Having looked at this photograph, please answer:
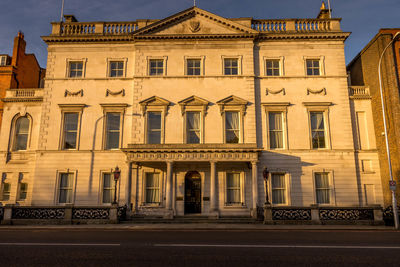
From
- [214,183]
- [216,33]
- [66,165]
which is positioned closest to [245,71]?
[216,33]

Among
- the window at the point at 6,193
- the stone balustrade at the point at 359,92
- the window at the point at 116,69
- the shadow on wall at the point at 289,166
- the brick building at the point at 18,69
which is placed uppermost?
the brick building at the point at 18,69

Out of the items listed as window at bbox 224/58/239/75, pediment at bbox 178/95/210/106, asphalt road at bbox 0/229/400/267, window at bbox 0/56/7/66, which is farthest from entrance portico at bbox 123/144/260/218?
window at bbox 0/56/7/66

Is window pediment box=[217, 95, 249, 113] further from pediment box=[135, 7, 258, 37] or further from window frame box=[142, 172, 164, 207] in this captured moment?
window frame box=[142, 172, 164, 207]

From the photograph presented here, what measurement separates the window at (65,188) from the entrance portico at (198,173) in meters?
5.10

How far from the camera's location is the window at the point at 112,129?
2212 centimetres

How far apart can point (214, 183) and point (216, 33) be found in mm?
12371

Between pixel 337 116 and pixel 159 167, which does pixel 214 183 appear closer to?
pixel 159 167

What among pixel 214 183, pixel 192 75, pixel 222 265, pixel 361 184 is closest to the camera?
pixel 222 265

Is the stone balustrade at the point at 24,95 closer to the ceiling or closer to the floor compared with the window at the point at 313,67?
closer to the floor

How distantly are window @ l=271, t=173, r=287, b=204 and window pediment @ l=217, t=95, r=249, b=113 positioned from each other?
5.77 meters

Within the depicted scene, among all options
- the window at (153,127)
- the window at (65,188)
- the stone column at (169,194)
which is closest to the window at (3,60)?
the window at (65,188)

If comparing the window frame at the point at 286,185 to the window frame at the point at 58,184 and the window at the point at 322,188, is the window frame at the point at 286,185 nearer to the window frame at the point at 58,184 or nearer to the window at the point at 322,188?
the window at the point at 322,188

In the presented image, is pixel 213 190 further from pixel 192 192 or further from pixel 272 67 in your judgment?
pixel 272 67

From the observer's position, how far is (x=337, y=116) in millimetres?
22016
